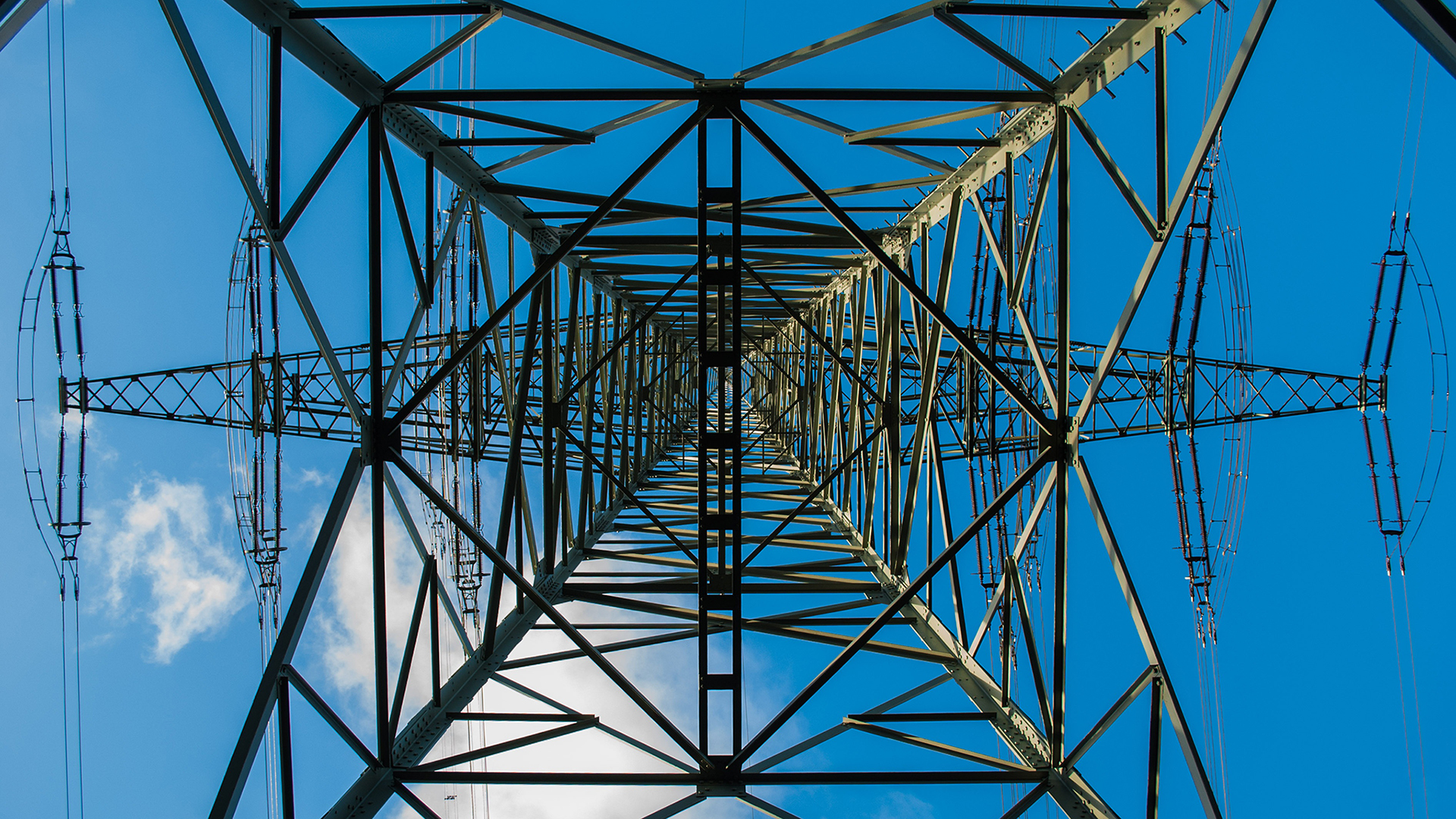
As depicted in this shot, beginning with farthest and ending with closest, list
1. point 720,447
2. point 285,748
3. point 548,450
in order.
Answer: point 548,450 → point 720,447 → point 285,748

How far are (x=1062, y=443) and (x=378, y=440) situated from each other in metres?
6.15

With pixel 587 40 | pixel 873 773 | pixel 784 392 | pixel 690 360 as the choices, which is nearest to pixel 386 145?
pixel 587 40

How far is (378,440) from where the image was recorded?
7.21 metres

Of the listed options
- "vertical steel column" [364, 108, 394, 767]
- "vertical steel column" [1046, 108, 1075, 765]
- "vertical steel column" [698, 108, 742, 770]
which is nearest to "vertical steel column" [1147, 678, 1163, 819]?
"vertical steel column" [1046, 108, 1075, 765]

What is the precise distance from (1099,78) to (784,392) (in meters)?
19.7

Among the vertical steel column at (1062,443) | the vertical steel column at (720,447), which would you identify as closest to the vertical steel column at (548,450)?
the vertical steel column at (720,447)

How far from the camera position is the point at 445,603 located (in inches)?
328

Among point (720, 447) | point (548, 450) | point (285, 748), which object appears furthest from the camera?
point (548, 450)

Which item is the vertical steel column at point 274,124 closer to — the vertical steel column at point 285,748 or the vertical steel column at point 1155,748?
the vertical steel column at point 285,748

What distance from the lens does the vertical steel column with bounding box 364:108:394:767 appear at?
711 centimetres

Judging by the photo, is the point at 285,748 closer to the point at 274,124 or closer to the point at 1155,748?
the point at 274,124

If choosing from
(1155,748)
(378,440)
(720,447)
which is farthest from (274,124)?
(1155,748)

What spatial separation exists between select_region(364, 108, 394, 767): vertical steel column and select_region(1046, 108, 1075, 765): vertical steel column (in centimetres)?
589

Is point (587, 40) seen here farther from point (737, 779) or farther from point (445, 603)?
point (737, 779)
